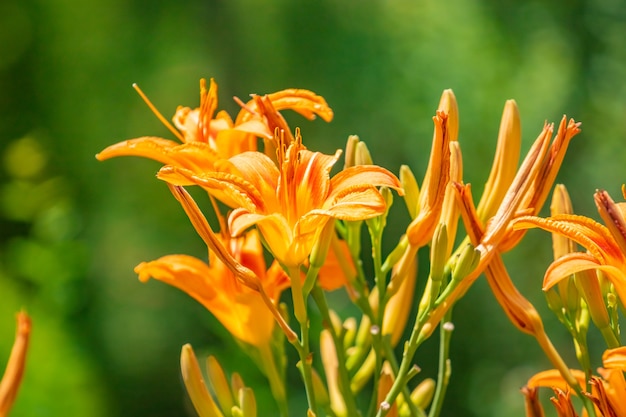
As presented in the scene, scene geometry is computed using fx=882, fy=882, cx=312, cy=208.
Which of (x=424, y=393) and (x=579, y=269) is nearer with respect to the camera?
(x=579, y=269)

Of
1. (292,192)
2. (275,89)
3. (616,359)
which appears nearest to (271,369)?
(292,192)

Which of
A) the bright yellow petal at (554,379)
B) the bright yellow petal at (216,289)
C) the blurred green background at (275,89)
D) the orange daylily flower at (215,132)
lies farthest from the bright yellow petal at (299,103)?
the blurred green background at (275,89)

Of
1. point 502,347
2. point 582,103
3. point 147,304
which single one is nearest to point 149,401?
point 147,304

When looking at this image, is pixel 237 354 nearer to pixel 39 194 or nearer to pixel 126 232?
pixel 39 194

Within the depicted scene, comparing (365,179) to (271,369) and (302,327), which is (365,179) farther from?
(271,369)

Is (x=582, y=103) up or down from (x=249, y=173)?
down

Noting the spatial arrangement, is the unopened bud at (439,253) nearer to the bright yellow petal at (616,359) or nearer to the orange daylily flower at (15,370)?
the bright yellow petal at (616,359)
